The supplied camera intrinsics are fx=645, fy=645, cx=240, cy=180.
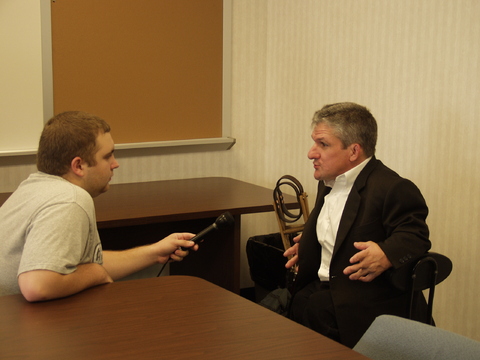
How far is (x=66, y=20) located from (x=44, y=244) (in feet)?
7.35

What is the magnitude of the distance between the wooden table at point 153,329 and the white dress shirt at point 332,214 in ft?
2.65

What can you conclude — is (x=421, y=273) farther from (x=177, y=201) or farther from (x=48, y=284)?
(x=177, y=201)

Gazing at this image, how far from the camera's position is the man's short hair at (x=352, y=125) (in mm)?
2523

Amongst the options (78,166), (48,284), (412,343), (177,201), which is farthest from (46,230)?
(177,201)

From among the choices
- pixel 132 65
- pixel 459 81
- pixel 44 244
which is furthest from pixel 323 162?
pixel 132 65

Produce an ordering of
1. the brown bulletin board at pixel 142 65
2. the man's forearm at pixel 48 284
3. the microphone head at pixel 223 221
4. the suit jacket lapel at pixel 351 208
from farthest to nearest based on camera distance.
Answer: the brown bulletin board at pixel 142 65, the suit jacket lapel at pixel 351 208, the microphone head at pixel 223 221, the man's forearm at pixel 48 284

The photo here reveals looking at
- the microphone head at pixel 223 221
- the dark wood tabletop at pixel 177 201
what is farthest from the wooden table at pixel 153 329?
the dark wood tabletop at pixel 177 201

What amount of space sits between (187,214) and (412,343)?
1.69m

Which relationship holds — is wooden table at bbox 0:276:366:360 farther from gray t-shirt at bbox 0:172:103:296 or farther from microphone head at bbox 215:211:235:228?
microphone head at bbox 215:211:235:228

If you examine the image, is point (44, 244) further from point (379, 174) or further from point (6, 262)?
point (379, 174)

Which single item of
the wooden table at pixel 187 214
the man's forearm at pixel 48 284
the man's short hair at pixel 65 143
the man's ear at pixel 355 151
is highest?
the man's short hair at pixel 65 143

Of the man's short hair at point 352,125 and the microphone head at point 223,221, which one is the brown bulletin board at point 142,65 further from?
the microphone head at point 223,221

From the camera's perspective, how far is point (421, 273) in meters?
2.30

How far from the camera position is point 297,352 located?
1437 mm
